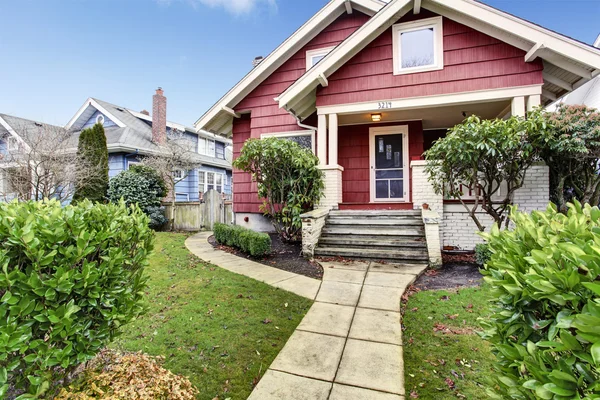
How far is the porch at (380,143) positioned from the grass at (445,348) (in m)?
3.66

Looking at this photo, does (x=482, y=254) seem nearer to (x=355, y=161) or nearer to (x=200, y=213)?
(x=355, y=161)

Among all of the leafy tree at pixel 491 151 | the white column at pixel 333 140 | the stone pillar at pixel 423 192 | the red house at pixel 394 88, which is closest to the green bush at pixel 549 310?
the leafy tree at pixel 491 151

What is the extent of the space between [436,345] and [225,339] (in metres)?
2.13

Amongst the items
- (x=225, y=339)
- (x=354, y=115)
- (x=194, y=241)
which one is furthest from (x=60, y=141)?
(x=225, y=339)

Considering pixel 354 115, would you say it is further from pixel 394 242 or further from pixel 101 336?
pixel 101 336

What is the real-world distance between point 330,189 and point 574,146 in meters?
4.86

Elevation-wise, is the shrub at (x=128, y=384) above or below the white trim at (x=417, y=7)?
below

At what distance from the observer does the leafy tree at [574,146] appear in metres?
5.13

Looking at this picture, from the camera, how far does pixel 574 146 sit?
5.12m

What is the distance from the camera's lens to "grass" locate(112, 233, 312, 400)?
2.42 metres

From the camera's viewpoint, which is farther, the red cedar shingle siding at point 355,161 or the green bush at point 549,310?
the red cedar shingle siding at point 355,161

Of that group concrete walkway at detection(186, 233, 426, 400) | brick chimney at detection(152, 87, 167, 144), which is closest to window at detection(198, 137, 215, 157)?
brick chimney at detection(152, 87, 167, 144)

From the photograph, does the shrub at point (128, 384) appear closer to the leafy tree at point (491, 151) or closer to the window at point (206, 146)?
the leafy tree at point (491, 151)

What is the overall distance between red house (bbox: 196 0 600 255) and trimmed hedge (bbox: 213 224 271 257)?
0.95 meters
